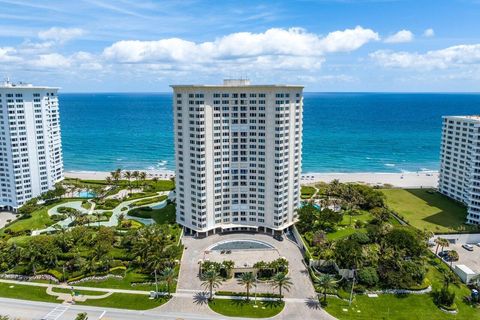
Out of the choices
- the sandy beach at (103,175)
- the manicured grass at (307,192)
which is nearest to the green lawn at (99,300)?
the manicured grass at (307,192)

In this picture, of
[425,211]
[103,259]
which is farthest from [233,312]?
[425,211]

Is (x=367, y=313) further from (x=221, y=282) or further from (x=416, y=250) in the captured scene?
(x=221, y=282)

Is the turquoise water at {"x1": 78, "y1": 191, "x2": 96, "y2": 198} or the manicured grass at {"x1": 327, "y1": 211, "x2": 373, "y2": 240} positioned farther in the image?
the turquoise water at {"x1": 78, "y1": 191, "x2": 96, "y2": 198}

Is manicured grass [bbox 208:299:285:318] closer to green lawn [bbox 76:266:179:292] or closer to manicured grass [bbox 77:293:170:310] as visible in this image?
manicured grass [bbox 77:293:170:310]

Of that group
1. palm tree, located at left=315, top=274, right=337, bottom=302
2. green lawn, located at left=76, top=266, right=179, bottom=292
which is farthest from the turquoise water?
palm tree, located at left=315, top=274, right=337, bottom=302

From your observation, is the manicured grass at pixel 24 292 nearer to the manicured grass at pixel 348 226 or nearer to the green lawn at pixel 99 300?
the green lawn at pixel 99 300

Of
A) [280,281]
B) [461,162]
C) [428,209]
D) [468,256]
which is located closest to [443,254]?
[468,256]

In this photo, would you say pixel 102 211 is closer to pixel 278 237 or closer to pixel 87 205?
pixel 87 205
